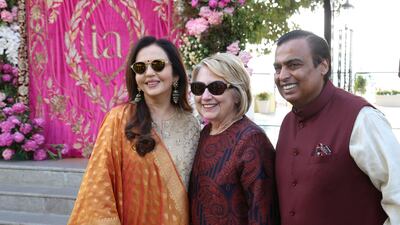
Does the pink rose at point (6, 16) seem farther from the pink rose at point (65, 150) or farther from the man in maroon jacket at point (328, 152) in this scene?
the man in maroon jacket at point (328, 152)

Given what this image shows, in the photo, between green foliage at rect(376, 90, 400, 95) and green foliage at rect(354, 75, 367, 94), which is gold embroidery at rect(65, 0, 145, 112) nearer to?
green foliage at rect(354, 75, 367, 94)

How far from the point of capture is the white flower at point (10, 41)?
5.60 meters

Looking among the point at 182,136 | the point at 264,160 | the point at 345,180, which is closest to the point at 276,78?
the point at 264,160

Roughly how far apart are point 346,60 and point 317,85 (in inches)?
369

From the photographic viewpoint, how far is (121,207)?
234 cm

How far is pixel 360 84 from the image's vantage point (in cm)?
1712

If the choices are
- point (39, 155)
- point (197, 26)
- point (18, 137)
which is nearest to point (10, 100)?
point (18, 137)

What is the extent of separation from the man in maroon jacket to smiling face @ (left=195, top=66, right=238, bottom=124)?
0.31 metres

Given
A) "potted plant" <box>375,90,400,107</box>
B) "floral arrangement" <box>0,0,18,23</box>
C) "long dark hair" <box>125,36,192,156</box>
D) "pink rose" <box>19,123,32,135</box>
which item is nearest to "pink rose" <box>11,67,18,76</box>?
"floral arrangement" <box>0,0,18,23</box>

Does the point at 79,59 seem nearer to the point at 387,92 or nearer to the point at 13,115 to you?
the point at 13,115

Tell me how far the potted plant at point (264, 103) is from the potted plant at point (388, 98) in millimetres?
4603

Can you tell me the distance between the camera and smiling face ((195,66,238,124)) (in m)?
2.21

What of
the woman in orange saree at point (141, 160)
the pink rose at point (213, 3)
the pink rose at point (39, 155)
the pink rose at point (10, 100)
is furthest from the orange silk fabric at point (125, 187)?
the pink rose at point (10, 100)

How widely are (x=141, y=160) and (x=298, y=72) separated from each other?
941mm
